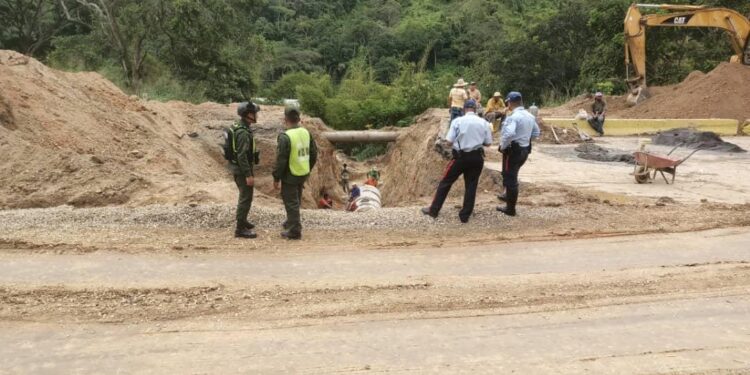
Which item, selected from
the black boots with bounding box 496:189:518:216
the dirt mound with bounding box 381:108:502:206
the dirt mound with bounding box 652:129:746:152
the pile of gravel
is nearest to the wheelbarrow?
the dirt mound with bounding box 381:108:502:206

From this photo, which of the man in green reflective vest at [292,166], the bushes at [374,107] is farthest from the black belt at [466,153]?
the bushes at [374,107]

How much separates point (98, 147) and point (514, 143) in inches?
335

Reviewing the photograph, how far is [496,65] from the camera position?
3938cm

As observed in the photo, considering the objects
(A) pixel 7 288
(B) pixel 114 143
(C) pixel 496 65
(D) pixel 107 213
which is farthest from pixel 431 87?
(A) pixel 7 288

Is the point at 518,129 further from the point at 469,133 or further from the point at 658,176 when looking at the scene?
the point at 658,176

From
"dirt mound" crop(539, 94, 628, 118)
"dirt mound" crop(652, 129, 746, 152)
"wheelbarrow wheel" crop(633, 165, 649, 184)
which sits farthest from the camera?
"dirt mound" crop(539, 94, 628, 118)

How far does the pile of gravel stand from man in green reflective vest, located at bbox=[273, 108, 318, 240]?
0.63 metres

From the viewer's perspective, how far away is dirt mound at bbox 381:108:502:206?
46.0ft

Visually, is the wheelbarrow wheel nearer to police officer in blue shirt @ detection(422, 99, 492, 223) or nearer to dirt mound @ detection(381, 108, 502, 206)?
dirt mound @ detection(381, 108, 502, 206)

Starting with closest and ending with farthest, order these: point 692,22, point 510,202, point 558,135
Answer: point 510,202
point 558,135
point 692,22

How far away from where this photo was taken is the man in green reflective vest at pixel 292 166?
7.91m

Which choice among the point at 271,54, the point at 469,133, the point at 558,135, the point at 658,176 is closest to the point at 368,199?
the point at 469,133

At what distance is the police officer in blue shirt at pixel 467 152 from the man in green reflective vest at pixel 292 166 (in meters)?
2.08

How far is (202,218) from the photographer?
8703 millimetres
